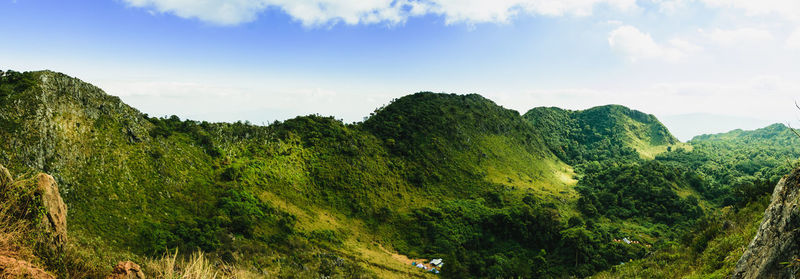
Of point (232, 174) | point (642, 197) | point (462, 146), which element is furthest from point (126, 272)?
point (642, 197)

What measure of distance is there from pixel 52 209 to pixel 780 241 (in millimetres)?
11765

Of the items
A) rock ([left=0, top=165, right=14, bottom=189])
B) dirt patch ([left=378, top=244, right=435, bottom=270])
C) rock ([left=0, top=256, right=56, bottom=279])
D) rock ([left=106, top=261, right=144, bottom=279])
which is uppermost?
rock ([left=0, top=165, right=14, bottom=189])

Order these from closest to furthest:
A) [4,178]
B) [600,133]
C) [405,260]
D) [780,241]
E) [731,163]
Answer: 1. [4,178]
2. [780,241]
3. [405,260]
4. [731,163]
5. [600,133]

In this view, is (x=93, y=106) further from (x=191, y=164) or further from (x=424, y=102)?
(x=424, y=102)

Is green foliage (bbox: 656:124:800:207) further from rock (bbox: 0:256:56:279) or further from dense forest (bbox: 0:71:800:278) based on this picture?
rock (bbox: 0:256:56:279)

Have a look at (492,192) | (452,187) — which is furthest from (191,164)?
(492,192)

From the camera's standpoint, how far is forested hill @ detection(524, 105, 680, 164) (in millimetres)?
92312

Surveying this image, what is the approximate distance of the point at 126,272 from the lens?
4738mm

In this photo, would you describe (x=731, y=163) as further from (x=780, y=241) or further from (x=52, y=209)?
(x=52, y=209)

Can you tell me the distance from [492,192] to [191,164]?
122 ft

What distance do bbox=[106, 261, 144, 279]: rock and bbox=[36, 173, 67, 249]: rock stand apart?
Answer: 0.80 meters

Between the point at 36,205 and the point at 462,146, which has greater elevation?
the point at 462,146

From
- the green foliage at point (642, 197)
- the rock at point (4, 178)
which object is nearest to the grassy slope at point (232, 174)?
the rock at point (4, 178)

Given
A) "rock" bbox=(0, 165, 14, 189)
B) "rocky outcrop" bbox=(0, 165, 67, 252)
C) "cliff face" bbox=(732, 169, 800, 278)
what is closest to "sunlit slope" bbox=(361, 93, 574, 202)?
"cliff face" bbox=(732, 169, 800, 278)
